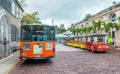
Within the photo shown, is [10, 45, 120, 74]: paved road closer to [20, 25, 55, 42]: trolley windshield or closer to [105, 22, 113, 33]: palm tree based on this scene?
[20, 25, 55, 42]: trolley windshield

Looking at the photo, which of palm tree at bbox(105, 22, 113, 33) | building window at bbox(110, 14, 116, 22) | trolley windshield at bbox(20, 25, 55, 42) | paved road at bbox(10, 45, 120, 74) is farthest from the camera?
building window at bbox(110, 14, 116, 22)

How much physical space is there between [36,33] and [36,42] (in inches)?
25.2

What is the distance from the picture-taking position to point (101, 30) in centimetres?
3641

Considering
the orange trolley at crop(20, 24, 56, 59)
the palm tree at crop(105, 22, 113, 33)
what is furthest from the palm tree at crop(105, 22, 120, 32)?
the orange trolley at crop(20, 24, 56, 59)

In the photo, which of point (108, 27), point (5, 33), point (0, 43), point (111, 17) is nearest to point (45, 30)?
point (0, 43)

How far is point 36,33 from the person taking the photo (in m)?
13.5

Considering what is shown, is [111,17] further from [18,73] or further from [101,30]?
[18,73]

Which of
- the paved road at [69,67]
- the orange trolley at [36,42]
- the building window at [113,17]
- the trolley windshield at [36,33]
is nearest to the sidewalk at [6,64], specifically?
the paved road at [69,67]

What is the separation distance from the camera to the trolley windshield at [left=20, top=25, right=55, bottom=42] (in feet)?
44.1

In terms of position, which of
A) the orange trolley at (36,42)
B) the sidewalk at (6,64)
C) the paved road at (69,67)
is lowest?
the paved road at (69,67)

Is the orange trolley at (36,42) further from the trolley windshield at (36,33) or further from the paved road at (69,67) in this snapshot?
the paved road at (69,67)

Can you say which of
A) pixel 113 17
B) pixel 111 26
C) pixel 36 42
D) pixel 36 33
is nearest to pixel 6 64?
pixel 36 42

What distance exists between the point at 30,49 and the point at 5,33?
502 cm

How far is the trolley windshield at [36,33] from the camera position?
44.1 feet
